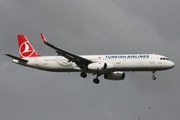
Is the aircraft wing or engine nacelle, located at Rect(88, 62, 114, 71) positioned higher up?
the aircraft wing

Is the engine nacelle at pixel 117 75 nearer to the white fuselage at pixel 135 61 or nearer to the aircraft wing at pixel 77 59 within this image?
the white fuselage at pixel 135 61

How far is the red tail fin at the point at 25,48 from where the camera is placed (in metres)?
91.1

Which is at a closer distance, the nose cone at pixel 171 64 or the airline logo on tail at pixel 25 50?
the nose cone at pixel 171 64

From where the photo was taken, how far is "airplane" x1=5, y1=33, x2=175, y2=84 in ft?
263

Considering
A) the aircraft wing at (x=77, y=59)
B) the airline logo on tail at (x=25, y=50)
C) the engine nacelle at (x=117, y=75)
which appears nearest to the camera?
the aircraft wing at (x=77, y=59)

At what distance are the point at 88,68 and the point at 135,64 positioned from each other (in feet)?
24.3

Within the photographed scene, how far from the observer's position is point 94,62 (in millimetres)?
83688

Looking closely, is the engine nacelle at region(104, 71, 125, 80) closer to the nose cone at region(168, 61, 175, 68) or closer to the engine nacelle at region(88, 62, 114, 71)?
the engine nacelle at region(88, 62, 114, 71)

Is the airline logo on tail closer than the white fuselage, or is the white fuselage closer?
the white fuselage

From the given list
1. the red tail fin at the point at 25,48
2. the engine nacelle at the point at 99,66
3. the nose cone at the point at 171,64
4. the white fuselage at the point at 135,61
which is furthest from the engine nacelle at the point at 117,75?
the red tail fin at the point at 25,48

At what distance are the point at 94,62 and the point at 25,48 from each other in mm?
14579

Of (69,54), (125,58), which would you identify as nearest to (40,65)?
(69,54)

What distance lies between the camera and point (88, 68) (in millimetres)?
82750

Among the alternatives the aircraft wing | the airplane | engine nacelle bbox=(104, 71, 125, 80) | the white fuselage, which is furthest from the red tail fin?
engine nacelle bbox=(104, 71, 125, 80)
